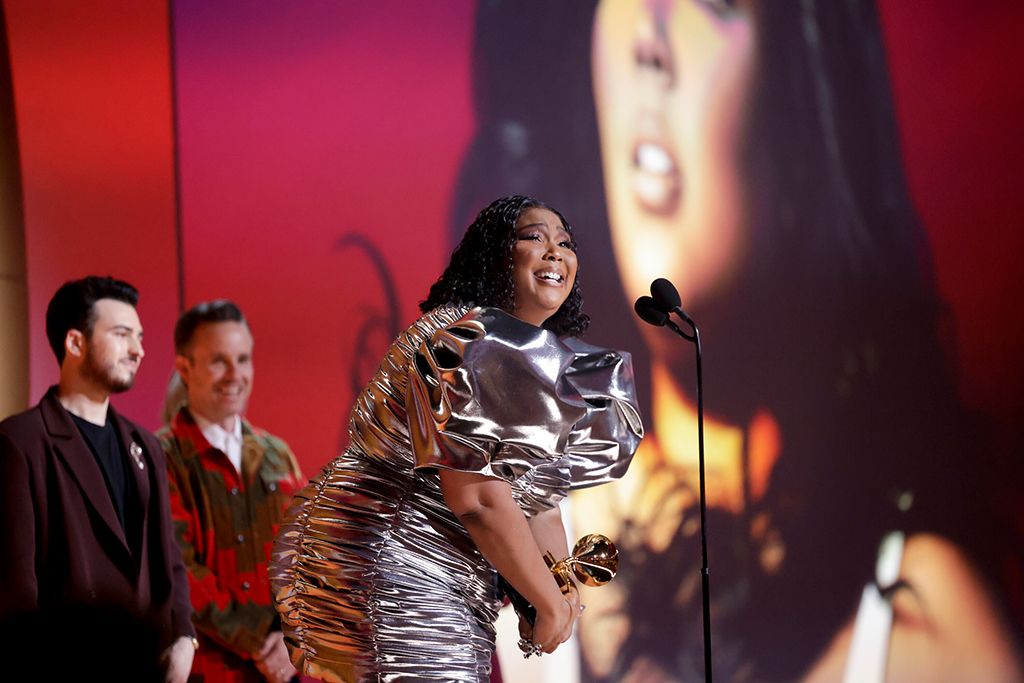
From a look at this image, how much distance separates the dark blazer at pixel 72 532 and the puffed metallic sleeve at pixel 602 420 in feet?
3.58

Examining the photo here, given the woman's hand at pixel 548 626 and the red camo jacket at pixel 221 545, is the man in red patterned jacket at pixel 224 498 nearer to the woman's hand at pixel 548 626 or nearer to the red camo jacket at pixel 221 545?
the red camo jacket at pixel 221 545

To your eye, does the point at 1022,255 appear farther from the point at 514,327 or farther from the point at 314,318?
the point at 514,327

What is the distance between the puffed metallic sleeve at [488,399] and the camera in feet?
6.60

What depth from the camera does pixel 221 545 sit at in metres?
3.36

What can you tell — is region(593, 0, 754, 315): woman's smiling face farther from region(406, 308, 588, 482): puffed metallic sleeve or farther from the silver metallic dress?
region(406, 308, 588, 482): puffed metallic sleeve

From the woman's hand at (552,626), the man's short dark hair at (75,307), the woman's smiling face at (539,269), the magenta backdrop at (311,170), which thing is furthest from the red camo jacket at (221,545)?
the woman's hand at (552,626)

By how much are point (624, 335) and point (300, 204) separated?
134cm

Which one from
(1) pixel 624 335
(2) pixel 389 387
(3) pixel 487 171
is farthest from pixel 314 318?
(2) pixel 389 387

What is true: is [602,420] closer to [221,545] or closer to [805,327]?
[221,545]

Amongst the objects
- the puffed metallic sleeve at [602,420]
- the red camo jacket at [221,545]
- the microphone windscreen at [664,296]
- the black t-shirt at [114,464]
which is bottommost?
the red camo jacket at [221,545]

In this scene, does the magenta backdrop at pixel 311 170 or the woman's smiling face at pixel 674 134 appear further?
the woman's smiling face at pixel 674 134

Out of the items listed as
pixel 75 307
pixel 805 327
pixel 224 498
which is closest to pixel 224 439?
pixel 224 498

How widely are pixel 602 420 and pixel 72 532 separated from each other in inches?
49.7

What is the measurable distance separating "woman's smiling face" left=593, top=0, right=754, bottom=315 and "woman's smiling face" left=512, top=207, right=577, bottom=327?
2362 mm
